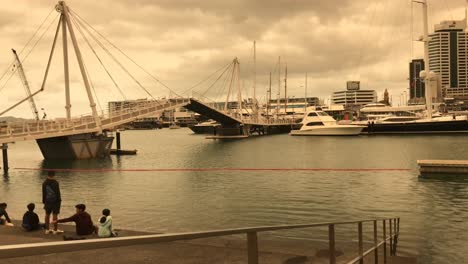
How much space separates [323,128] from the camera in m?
101

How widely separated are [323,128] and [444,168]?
69229mm

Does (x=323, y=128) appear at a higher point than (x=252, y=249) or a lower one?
higher

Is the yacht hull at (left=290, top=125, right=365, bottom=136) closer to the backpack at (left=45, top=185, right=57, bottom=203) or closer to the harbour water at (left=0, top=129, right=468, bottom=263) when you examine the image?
the harbour water at (left=0, top=129, right=468, bottom=263)

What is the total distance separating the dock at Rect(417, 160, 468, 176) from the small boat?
6609cm

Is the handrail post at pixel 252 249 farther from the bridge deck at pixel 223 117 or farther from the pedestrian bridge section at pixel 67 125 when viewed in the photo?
the bridge deck at pixel 223 117

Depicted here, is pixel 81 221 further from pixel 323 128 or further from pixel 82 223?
pixel 323 128

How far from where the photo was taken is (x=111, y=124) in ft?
183

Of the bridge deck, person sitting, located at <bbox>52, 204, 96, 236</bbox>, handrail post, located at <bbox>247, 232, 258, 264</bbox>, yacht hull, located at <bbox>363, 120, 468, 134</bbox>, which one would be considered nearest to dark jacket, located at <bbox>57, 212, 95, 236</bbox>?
person sitting, located at <bbox>52, 204, 96, 236</bbox>

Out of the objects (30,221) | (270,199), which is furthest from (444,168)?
(30,221)

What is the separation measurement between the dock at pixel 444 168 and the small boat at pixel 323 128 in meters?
66.1

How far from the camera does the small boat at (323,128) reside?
98750mm

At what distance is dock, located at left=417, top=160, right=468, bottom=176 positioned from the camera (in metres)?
32.1

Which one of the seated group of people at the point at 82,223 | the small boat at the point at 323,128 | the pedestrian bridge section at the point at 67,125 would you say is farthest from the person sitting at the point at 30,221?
the small boat at the point at 323,128

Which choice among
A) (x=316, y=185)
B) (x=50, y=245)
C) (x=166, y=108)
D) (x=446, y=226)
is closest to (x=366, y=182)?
(x=316, y=185)
